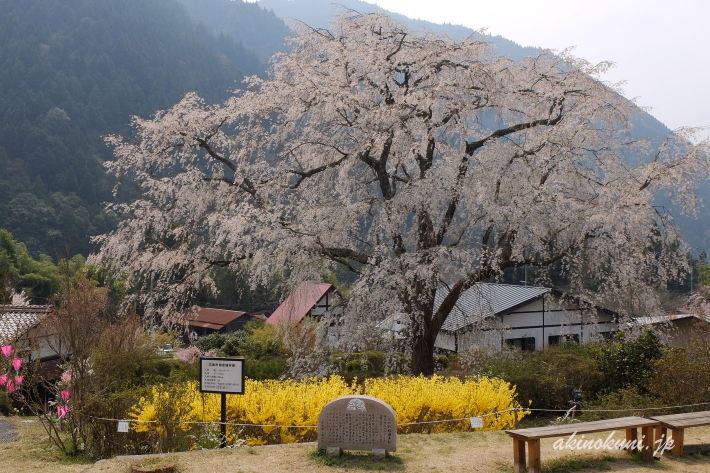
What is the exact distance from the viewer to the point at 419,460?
6336mm

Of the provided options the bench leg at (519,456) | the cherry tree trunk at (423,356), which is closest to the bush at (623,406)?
the cherry tree trunk at (423,356)

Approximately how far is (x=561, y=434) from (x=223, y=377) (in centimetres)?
387

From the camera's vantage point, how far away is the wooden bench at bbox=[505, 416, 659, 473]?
571 cm

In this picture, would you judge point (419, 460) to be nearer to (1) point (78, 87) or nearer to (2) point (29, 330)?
(2) point (29, 330)

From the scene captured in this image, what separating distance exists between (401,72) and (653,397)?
23.5 feet

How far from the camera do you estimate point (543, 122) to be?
11.8 metres

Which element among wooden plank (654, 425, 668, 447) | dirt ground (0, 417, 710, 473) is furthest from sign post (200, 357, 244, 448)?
wooden plank (654, 425, 668, 447)

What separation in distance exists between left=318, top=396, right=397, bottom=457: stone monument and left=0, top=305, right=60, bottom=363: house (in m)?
4.99

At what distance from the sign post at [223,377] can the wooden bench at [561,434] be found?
10.4 ft

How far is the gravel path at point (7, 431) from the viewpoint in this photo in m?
10.8

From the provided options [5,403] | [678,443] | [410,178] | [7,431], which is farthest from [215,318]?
[678,443]

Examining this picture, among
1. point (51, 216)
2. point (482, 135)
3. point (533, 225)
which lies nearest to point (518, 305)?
point (482, 135)

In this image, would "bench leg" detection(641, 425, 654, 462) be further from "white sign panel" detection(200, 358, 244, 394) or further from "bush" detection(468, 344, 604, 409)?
"white sign panel" detection(200, 358, 244, 394)

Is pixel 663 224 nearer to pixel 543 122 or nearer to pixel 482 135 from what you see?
pixel 543 122
